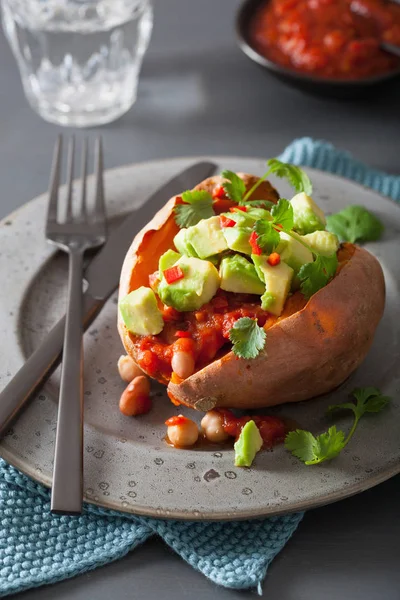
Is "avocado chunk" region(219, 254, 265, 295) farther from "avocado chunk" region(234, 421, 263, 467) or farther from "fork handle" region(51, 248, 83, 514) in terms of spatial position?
"fork handle" region(51, 248, 83, 514)

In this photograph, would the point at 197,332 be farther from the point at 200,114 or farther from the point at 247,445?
the point at 200,114

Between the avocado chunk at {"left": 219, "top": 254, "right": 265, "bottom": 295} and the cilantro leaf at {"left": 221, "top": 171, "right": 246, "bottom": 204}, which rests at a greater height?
the cilantro leaf at {"left": 221, "top": 171, "right": 246, "bottom": 204}

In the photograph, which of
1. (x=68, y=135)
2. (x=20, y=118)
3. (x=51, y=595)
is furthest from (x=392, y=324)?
(x=20, y=118)

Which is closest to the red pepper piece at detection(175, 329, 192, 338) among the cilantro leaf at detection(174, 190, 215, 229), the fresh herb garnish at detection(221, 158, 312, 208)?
the cilantro leaf at detection(174, 190, 215, 229)

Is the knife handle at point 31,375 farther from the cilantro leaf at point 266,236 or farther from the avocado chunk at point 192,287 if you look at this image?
the cilantro leaf at point 266,236

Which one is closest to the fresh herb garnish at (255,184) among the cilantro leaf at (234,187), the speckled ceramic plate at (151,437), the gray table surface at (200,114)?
the cilantro leaf at (234,187)

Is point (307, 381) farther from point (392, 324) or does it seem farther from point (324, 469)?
point (392, 324)
